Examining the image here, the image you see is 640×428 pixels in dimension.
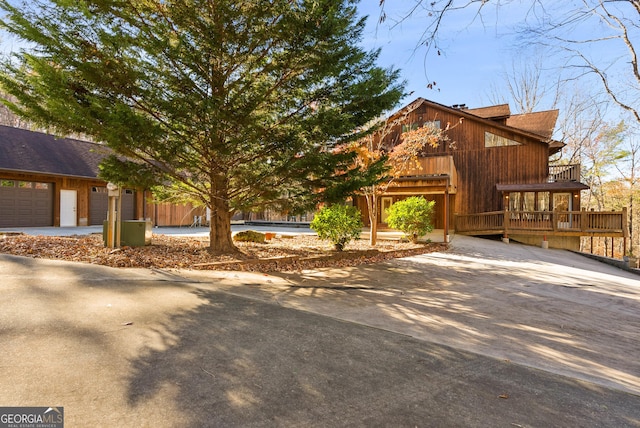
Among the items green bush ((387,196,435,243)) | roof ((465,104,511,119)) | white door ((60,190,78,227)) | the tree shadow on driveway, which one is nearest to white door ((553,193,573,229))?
roof ((465,104,511,119))

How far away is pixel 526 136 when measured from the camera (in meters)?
17.7

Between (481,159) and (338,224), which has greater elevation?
(481,159)

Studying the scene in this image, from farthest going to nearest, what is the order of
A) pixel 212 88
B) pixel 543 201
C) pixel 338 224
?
pixel 543 201 < pixel 338 224 < pixel 212 88

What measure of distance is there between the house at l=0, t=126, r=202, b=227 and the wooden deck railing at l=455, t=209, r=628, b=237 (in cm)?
1627

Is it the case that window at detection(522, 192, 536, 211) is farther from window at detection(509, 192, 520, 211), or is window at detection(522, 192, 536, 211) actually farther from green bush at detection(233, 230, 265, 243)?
green bush at detection(233, 230, 265, 243)

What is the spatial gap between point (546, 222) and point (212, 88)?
1648 cm

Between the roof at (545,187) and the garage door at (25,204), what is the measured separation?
24.2m

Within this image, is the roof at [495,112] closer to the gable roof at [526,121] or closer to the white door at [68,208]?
the gable roof at [526,121]

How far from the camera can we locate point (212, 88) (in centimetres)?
750

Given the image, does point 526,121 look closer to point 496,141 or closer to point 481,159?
point 496,141

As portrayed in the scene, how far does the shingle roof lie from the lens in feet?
61.7

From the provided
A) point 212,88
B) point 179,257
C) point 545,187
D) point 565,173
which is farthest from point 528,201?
point 179,257

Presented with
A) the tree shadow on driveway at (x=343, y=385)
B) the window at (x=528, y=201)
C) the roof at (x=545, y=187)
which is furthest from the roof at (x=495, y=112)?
the tree shadow on driveway at (x=343, y=385)
